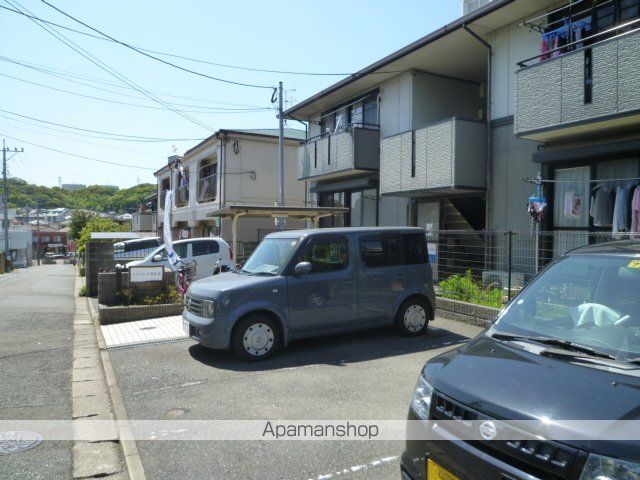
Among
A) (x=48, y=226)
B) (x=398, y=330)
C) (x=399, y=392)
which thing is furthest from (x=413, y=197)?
(x=48, y=226)

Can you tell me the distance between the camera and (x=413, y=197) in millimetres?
12602

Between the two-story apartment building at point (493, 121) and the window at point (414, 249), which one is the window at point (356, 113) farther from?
the window at point (414, 249)

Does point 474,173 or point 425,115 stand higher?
point 425,115

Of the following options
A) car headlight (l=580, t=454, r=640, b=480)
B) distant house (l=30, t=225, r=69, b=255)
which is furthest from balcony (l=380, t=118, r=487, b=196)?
distant house (l=30, t=225, r=69, b=255)

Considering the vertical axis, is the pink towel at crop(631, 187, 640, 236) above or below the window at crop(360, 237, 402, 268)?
above

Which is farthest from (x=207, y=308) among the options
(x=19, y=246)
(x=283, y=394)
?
(x=19, y=246)

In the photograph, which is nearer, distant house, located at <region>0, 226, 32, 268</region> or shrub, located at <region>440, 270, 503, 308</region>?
shrub, located at <region>440, 270, 503, 308</region>

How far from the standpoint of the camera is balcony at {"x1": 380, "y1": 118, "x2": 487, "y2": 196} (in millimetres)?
10281

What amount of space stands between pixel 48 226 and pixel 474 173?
359 feet

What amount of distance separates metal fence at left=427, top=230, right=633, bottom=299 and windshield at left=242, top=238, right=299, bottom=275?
11.4ft

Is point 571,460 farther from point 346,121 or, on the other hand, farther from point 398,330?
point 346,121

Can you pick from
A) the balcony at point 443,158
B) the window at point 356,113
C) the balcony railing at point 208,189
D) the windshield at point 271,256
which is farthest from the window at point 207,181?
the windshield at point 271,256

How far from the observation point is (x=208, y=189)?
2492 cm

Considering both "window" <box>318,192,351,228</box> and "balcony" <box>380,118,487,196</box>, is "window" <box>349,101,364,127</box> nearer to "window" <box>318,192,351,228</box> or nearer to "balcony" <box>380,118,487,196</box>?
"window" <box>318,192,351,228</box>
